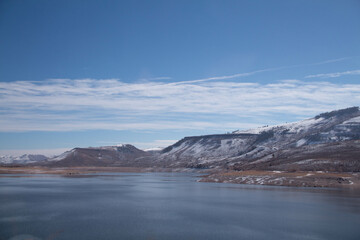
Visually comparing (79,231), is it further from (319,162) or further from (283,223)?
(319,162)

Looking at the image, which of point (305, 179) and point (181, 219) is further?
point (305, 179)

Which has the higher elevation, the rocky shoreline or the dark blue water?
the rocky shoreline

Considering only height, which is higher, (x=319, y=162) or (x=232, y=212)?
(x=319, y=162)

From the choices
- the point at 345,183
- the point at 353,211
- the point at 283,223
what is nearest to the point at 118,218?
the point at 283,223

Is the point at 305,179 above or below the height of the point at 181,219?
above

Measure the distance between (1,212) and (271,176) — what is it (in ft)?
330

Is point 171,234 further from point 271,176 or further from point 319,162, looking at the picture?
point 319,162

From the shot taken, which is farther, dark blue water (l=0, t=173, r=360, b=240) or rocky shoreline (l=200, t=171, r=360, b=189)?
rocky shoreline (l=200, t=171, r=360, b=189)

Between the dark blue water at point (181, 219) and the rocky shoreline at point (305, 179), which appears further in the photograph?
the rocky shoreline at point (305, 179)

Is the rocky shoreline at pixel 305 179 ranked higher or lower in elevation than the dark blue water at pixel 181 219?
higher

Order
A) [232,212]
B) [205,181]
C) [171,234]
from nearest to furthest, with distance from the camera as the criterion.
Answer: [171,234] < [232,212] < [205,181]

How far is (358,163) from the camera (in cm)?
13850

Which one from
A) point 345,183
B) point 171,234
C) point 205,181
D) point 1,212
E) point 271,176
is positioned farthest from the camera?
point 205,181

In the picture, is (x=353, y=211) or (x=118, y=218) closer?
(x=118, y=218)
